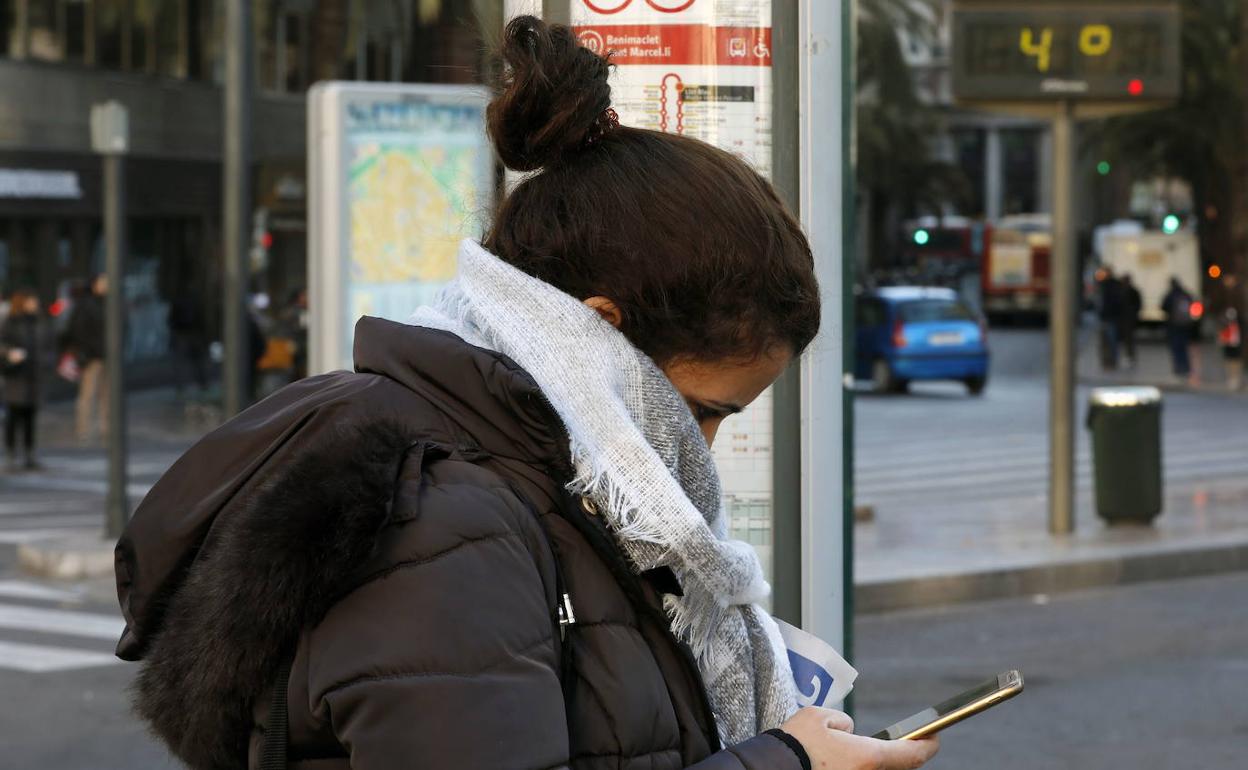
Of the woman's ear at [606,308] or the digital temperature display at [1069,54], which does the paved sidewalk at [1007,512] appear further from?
the woman's ear at [606,308]

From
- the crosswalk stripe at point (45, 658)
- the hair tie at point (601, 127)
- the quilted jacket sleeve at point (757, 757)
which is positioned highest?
the hair tie at point (601, 127)

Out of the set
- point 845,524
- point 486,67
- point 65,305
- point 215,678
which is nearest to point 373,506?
point 215,678

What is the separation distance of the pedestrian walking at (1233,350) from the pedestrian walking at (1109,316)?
4426 mm

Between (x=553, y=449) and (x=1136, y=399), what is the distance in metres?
10.9

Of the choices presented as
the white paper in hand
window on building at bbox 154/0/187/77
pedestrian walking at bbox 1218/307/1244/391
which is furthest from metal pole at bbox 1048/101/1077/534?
window on building at bbox 154/0/187/77

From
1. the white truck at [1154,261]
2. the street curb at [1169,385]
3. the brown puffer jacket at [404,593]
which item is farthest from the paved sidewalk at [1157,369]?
the brown puffer jacket at [404,593]

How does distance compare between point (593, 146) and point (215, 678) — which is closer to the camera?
point (215, 678)

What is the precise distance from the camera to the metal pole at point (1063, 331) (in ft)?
39.6

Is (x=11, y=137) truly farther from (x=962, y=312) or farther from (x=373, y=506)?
(x=373, y=506)

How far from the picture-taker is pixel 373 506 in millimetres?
1721

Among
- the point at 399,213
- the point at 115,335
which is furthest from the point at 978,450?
the point at 399,213

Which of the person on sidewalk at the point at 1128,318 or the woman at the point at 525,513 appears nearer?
the woman at the point at 525,513

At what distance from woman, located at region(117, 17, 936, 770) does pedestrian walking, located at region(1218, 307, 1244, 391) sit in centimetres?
2722

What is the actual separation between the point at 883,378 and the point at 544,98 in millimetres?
26184
